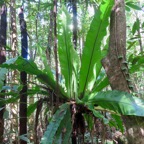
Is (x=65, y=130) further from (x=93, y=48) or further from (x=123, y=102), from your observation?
(x=93, y=48)

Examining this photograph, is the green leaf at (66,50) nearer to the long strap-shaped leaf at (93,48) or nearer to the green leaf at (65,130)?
the long strap-shaped leaf at (93,48)

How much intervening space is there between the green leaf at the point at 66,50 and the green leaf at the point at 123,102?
1.96ft

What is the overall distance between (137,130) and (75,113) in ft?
3.09

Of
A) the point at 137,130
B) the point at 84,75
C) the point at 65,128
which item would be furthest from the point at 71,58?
the point at 137,130

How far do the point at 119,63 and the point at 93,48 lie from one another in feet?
2.33

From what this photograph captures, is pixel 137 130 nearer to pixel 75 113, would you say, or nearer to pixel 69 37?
pixel 75 113

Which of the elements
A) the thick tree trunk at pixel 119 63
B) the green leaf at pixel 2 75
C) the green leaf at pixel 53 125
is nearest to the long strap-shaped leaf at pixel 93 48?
the thick tree trunk at pixel 119 63

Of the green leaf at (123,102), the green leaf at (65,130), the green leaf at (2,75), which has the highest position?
the green leaf at (2,75)

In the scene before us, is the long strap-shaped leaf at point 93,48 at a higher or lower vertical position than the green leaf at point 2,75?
higher

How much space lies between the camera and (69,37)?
281cm

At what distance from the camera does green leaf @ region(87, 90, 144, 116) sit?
1.96m

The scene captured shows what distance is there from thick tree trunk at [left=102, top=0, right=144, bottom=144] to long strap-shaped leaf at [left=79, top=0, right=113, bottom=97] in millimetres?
131

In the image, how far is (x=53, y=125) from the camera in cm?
232

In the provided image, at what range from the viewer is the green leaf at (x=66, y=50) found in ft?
9.23
